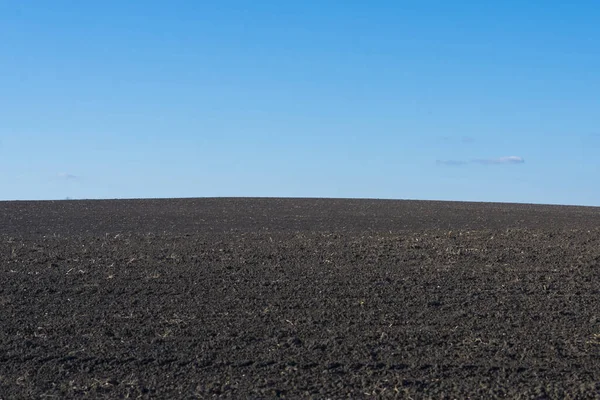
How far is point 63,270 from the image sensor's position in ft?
48.6

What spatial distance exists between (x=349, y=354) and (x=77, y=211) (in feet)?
91.7

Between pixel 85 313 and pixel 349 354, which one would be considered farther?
pixel 85 313

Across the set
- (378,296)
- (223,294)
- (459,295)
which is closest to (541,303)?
(459,295)

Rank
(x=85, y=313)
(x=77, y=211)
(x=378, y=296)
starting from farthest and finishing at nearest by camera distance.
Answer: (x=77, y=211) < (x=378, y=296) < (x=85, y=313)

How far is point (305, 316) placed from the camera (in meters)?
10.8

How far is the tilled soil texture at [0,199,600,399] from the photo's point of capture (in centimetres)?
800

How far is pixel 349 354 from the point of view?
889 cm

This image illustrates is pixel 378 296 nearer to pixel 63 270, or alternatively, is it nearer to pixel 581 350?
pixel 581 350

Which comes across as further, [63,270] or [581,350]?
[63,270]

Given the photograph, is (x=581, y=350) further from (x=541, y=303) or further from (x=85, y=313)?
(x=85, y=313)

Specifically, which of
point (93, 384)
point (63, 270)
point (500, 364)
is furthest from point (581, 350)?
point (63, 270)

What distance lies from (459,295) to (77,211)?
1009 inches

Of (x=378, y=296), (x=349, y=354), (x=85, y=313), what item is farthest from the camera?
(x=378, y=296)

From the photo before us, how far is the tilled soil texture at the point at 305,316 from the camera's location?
26.2ft
